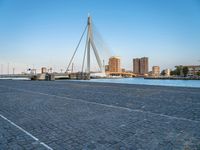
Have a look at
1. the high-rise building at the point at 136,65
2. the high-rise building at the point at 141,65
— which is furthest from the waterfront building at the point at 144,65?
the high-rise building at the point at 136,65

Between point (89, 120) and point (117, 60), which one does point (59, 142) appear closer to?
point (89, 120)

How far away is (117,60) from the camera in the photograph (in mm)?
109812

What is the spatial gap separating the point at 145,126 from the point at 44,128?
250 cm

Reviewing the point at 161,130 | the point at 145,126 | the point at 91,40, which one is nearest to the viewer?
the point at 161,130

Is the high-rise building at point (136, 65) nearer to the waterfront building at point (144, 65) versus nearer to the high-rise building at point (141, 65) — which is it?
the high-rise building at point (141, 65)


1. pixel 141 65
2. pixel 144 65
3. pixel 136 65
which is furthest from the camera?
pixel 136 65

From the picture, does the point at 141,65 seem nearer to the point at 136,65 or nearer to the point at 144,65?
the point at 144,65

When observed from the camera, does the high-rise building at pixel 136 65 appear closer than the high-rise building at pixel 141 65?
No

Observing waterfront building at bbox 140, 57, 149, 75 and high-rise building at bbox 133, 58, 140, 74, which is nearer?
waterfront building at bbox 140, 57, 149, 75

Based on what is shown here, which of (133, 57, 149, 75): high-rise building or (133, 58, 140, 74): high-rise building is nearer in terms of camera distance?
(133, 57, 149, 75): high-rise building

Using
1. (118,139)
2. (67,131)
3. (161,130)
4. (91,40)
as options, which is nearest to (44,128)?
(67,131)

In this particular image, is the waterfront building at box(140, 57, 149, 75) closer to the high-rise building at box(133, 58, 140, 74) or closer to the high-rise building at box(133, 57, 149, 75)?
the high-rise building at box(133, 57, 149, 75)

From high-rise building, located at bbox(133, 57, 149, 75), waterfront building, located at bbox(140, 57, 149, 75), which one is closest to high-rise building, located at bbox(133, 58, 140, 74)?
high-rise building, located at bbox(133, 57, 149, 75)

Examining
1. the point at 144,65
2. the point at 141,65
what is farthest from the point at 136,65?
the point at 144,65
